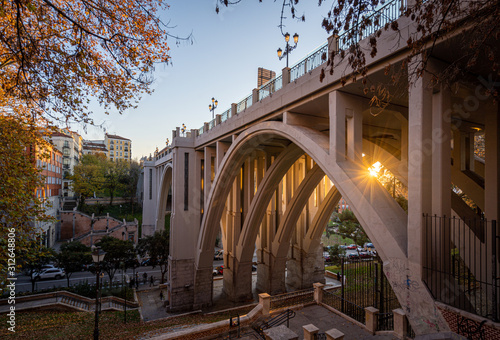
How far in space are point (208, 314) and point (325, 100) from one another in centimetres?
1396

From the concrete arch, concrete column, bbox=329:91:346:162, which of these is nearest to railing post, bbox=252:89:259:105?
the concrete arch

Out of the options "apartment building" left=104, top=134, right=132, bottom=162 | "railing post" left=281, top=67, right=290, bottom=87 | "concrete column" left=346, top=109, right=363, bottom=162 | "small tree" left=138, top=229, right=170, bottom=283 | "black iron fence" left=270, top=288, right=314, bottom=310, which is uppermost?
"apartment building" left=104, top=134, right=132, bottom=162

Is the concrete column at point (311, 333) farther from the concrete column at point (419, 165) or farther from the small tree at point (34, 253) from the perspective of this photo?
the small tree at point (34, 253)

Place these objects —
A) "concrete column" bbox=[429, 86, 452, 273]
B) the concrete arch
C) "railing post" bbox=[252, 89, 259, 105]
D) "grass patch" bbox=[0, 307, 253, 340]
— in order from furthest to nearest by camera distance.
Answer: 1. "railing post" bbox=[252, 89, 259, 105]
2. "grass patch" bbox=[0, 307, 253, 340]
3. the concrete arch
4. "concrete column" bbox=[429, 86, 452, 273]

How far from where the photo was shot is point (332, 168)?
672cm

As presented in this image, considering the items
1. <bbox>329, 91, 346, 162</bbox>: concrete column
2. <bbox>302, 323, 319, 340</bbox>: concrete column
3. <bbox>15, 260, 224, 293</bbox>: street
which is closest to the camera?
<bbox>329, 91, 346, 162</bbox>: concrete column

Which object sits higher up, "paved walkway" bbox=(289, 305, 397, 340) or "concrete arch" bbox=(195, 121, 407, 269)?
"concrete arch" bbox=(195, 121, 407, 269)

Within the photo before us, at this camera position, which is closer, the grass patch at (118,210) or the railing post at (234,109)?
the railing post at (234,109)

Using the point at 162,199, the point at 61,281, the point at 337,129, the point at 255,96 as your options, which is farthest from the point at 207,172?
the point at 162,199

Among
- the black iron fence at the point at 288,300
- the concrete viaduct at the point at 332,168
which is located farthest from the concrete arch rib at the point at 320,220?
the black iron fence at the point at 288,300

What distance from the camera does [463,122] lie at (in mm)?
9289

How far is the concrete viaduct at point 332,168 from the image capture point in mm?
4891

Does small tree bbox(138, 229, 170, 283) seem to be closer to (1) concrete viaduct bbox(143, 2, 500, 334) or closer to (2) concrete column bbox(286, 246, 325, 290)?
(1) concrete viaduct bbox(143, 2, 500, 334)

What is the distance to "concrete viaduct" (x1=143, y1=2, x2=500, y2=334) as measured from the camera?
4891 millimetres
